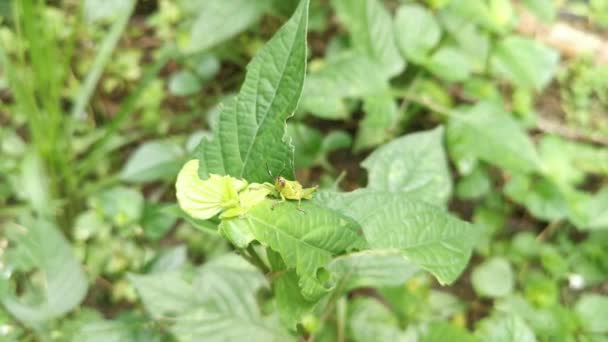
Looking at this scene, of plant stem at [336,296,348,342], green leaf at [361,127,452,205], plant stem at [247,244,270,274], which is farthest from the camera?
plant stem at [336,296,348,342]

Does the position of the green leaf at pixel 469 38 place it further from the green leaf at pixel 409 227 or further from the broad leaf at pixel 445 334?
the green leaf at pixel 409 227

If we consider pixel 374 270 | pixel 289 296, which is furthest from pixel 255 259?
pixel 374 270

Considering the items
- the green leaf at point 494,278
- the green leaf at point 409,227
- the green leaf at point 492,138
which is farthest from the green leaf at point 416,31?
the green leaf at point 409,227

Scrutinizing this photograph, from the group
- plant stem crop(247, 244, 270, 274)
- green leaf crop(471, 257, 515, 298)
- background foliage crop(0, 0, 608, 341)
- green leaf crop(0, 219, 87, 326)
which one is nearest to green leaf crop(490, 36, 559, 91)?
background foliage crop(0, 0, 608, 341)

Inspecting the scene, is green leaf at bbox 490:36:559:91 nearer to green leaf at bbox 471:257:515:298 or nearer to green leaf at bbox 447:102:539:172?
green leaf at bbox 447:102:539:172

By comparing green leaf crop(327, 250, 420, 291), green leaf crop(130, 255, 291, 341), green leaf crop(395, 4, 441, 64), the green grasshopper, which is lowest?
green leaf crop(130, 255, 291, 341)

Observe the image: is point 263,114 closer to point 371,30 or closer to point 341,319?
point 341,319
